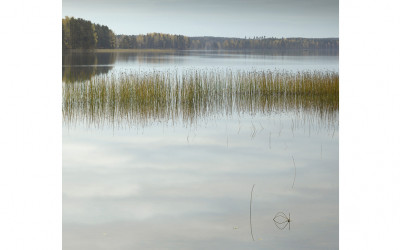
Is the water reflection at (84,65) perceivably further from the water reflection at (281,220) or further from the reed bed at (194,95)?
the water reflection at (281,220)

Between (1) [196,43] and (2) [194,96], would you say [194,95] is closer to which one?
(2) [194,96]

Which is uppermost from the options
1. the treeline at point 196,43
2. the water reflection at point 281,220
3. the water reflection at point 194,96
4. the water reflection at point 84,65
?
the treeline at point 196,43

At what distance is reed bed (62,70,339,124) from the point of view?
5391 millimetres

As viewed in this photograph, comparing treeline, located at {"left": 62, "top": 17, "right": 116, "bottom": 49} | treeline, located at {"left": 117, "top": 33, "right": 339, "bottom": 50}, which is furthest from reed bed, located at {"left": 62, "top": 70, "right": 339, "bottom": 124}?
treeline, located at {"left": 62, "top": 17, "right": 116, "bottom": 49}

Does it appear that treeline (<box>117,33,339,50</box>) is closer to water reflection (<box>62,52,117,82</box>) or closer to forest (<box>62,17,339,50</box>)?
forest (<box>62,17,339,50</box>)

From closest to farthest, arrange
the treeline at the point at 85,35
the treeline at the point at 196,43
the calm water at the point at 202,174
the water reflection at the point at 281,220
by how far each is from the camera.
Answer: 1. the calm water at the point at 202,174
2. the water reflection at the point at 281,220
3. the treeline at the point at 85,35
4. the treeline at the point at 196,43

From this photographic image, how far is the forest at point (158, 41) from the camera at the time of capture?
4.84 metres

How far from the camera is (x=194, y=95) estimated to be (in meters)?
6.11

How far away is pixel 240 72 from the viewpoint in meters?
5.67

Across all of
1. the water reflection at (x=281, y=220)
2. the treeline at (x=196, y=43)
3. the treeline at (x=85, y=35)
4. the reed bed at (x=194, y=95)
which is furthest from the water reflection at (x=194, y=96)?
the water reflection at (x=281, y=220)

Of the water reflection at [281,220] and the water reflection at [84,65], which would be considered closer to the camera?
the water reflection at [281,220]
